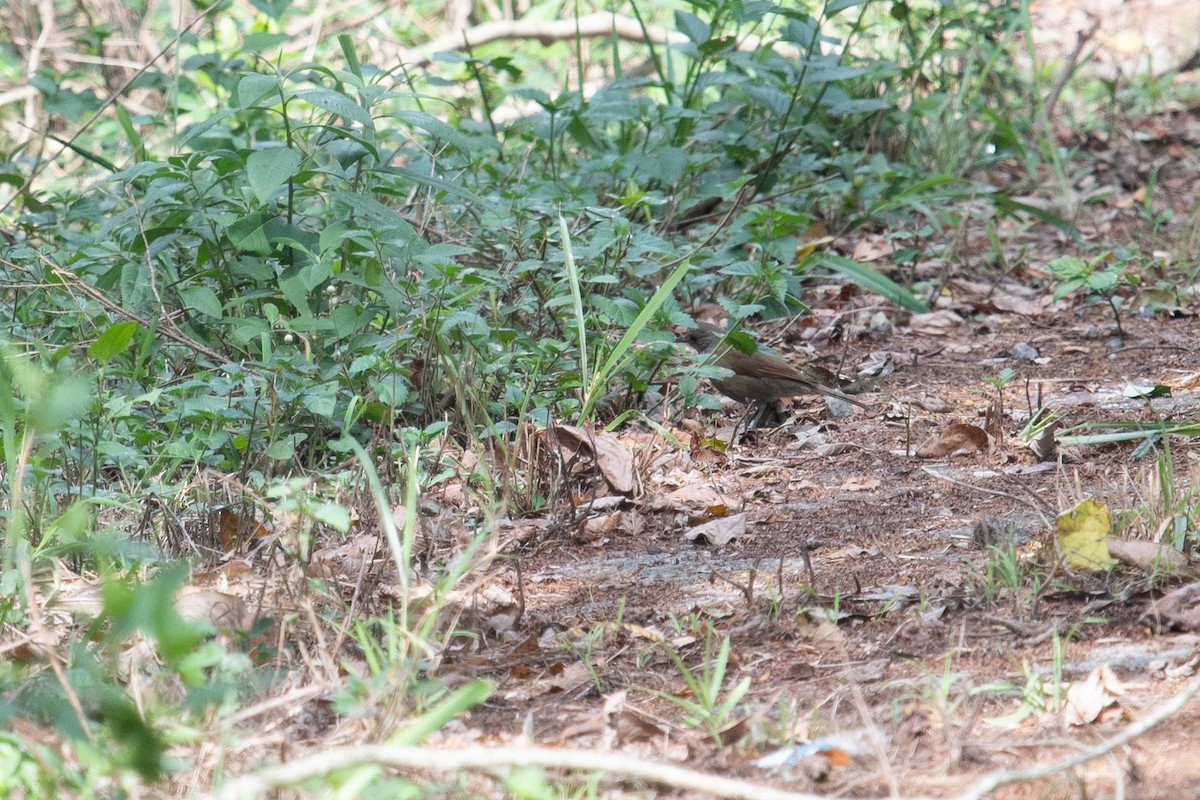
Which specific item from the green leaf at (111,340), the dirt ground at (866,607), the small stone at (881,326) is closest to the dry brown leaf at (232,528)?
the green leaf at (111,340)

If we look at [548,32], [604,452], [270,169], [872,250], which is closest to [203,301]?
Result: [270,169]

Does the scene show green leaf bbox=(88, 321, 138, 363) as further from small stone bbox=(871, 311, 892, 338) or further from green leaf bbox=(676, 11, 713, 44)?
small stone bbox=(871, 311, 892, 338)

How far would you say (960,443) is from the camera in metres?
3.51

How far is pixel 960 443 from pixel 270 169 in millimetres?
2073

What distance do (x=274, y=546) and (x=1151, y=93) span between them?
7128 millimetres

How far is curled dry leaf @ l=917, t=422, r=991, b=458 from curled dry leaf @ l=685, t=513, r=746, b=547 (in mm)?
758

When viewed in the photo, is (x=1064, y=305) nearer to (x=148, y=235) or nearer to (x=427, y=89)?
(x=148, y=235)

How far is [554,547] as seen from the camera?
9.88 ft

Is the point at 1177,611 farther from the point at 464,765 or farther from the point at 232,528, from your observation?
the point at 232,528

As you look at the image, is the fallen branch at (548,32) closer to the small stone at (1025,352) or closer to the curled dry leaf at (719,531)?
the small stone at (1025,352)

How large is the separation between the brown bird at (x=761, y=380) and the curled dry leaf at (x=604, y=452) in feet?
1.75

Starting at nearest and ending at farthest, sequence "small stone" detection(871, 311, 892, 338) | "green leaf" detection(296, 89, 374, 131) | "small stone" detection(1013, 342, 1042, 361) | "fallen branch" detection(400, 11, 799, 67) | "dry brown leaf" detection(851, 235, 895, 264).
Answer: "green leaf" detection(296, 89, 374, 131)
"small stone" detection(1013, 342, 1042, 361)
"small stone" detection(871, 311, 892, 338)
"dry brown leaf" detection(851, 235, 895, 264)
"fallen branch" detection(400, 11, 799, 67)

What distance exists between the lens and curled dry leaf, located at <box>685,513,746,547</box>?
298cm

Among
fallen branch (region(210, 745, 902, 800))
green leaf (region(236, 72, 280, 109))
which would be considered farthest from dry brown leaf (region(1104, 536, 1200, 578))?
green leaf (region(236, 72, 280, 109))
